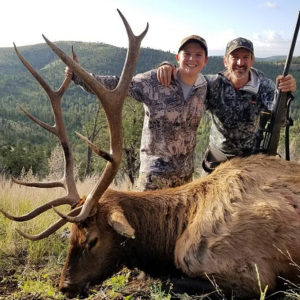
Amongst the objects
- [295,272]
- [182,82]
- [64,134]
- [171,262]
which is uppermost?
[182,82]

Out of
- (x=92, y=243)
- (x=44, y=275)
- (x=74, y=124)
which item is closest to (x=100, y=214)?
(x=92, y=243)

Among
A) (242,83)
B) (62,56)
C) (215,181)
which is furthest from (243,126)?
(62,56)

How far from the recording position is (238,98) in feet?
16.6

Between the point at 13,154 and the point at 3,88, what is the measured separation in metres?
144

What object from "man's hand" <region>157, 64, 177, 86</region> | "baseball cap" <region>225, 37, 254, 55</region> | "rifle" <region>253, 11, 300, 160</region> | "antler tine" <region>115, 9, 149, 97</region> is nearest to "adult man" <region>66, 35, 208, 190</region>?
"man's hand" <region>157, 64, 177, 86</region>

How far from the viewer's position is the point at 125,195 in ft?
12.4

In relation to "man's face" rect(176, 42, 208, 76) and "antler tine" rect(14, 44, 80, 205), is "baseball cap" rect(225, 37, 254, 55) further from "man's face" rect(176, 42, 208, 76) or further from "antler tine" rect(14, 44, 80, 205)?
"antler tine" rect(14, 44, 80, 205)

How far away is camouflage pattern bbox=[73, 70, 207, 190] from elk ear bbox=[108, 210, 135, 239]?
1.72 meters

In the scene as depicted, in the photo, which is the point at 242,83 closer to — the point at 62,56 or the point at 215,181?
the point at 215,181

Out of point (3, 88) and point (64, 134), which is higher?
point (64, 134)

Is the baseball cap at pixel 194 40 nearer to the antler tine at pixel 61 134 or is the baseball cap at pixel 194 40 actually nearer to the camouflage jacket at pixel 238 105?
the camouflage jacket at pixel 238 105

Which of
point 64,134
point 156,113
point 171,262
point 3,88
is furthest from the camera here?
point 3,88

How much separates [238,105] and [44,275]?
3.30 meters

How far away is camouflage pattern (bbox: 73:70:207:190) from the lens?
4879 mm
